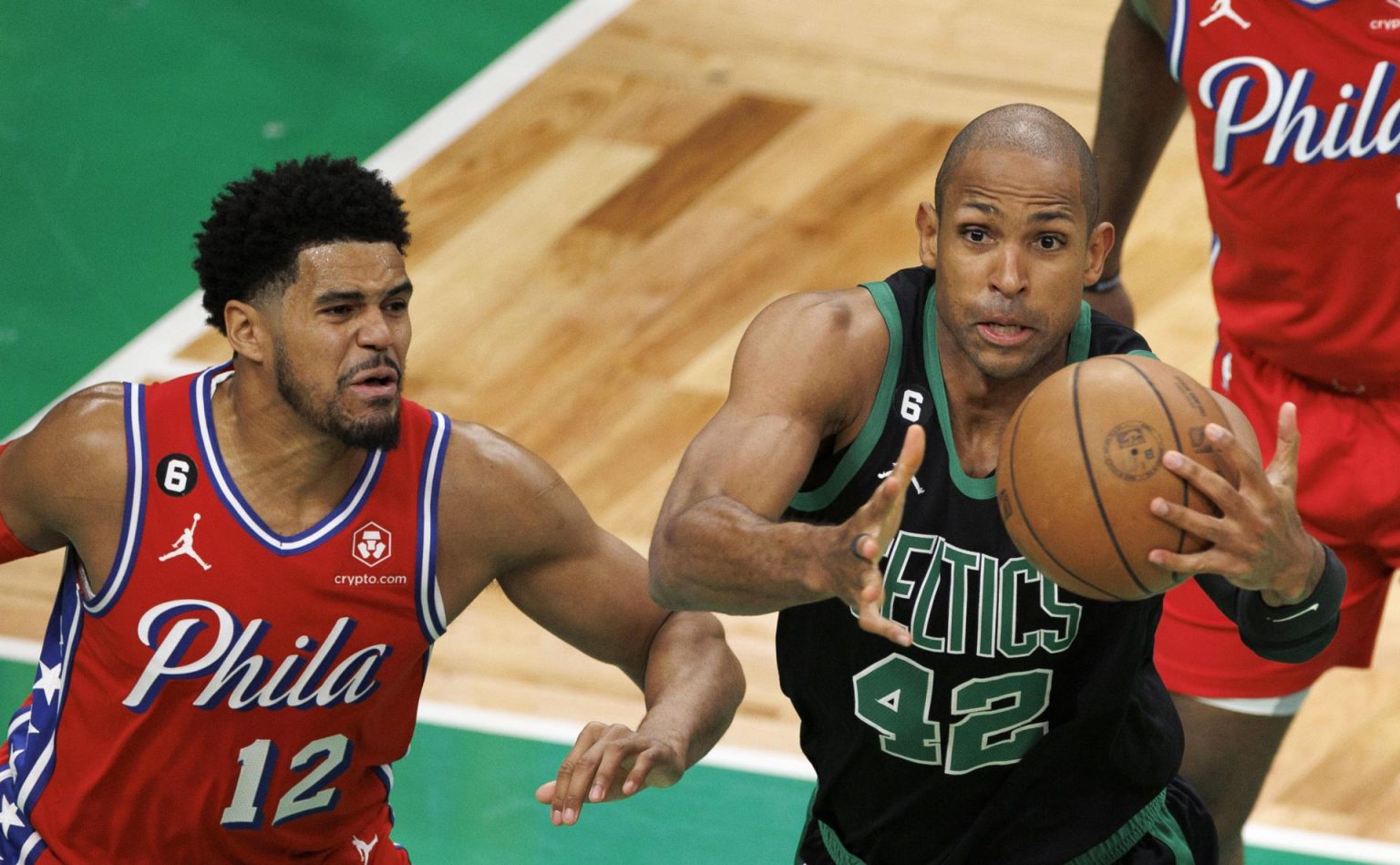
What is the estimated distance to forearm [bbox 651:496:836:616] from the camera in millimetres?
3457

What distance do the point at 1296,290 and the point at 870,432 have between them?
1.39 m

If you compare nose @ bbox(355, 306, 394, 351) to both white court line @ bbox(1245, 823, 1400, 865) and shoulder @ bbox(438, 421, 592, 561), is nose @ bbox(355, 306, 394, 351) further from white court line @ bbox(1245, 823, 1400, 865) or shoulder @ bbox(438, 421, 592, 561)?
white court line @ bbox(1245, 823, 1400, 865)

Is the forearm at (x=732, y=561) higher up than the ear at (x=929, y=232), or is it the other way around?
the ear at (x=929, y=232)

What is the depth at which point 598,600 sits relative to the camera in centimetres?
452

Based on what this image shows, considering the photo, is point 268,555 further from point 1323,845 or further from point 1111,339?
point 1323,845

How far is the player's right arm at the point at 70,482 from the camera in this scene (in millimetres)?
4277

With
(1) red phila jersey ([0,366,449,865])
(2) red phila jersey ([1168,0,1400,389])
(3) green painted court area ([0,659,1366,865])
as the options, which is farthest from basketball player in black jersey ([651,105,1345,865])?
(3) green painted court area ([0,659,1366,865])

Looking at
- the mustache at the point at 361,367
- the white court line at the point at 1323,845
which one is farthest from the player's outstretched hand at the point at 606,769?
the white court line at the point at 1323,845

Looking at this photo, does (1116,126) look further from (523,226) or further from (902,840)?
(523,226)

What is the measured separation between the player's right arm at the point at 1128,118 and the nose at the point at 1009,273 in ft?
4.44

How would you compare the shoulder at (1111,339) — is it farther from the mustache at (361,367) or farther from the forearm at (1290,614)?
the mustache at (361,367)

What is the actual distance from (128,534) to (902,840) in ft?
5.11

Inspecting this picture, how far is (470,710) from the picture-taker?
6.39 m

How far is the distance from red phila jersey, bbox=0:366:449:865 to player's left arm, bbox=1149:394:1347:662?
156 centimetres
